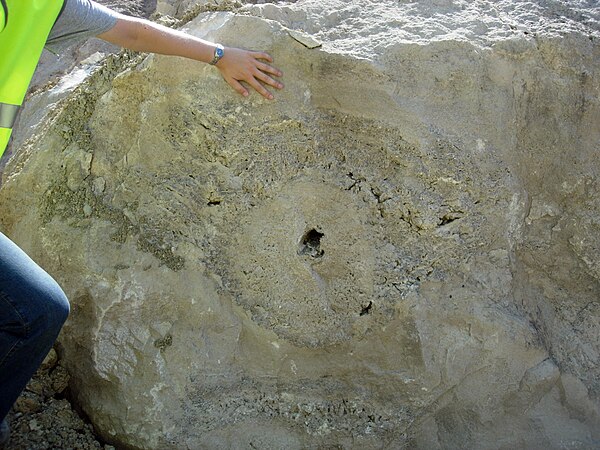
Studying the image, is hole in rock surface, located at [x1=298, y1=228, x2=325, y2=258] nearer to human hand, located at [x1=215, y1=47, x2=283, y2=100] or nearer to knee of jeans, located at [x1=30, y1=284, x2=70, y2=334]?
human hand, located at [x1=215, y1=47, x2=283, y2=100]

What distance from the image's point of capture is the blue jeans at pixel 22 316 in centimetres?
150

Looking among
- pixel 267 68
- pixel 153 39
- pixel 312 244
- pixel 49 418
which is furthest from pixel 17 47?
pixel 49 418

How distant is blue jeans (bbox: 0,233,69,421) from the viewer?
4.93ft

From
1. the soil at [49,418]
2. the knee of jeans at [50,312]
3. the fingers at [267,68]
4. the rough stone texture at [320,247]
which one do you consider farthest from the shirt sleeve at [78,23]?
the soil at [49,418]

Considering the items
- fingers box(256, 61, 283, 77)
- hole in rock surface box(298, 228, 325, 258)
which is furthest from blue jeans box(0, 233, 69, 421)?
fingers box(256, 61, 283, 77)

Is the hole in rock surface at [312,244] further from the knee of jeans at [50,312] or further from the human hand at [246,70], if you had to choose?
the knee of jeans at [50,312]

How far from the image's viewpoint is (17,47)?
146 cm

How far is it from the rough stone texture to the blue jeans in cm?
28

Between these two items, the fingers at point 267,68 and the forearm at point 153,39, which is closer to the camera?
the forearm at point 153,39

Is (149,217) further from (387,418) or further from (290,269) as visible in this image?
(387,418)

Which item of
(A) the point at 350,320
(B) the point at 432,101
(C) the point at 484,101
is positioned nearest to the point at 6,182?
(A) the point at 350,320

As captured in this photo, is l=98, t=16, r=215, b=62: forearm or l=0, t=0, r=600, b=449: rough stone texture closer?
l=98, t=16, r=215, b=62: forearm

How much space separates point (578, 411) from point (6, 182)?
163 centimetres

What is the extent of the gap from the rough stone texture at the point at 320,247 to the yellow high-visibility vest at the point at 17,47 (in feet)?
1.40
